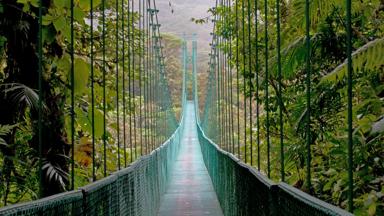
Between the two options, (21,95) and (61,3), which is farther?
(21,95)

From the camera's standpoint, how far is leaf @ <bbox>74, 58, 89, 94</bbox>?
2.75 m

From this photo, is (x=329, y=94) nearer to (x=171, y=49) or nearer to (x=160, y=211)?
(x=160, y=211)

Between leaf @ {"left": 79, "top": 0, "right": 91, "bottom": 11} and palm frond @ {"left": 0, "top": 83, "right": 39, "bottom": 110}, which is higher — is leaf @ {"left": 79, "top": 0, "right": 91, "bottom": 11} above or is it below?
above

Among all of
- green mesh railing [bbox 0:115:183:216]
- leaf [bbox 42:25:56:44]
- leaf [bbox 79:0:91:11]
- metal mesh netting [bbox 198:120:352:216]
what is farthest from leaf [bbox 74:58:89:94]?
metal mesh netting [bbox 198:120:352:216]

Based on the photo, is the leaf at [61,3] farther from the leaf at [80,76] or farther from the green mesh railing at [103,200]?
the green mesh railing at [103,200]

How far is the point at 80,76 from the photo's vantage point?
278 centimetres

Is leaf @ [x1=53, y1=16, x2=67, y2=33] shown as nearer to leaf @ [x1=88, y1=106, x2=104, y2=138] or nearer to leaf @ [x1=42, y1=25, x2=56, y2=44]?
leaf @ [x1=42, y1=25, x2=56, y2=44]

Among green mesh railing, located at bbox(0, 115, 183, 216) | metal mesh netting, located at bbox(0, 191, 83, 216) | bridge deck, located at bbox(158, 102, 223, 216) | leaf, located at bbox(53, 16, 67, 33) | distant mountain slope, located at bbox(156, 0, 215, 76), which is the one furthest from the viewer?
distant mountain slope, located at bbox(156, 0, 215, 76)

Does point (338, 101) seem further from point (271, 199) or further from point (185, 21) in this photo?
point (185, 21)

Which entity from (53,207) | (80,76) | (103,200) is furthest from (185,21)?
(53,207)

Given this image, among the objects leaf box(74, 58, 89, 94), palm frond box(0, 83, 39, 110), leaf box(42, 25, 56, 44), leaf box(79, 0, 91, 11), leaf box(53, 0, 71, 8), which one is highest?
leaf box(79, 0, 91, 11)

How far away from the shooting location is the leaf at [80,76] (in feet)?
9.03

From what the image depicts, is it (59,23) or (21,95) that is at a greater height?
(59,23)

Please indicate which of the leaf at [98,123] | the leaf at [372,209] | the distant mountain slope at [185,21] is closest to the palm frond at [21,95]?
the leaf at [98,123]
